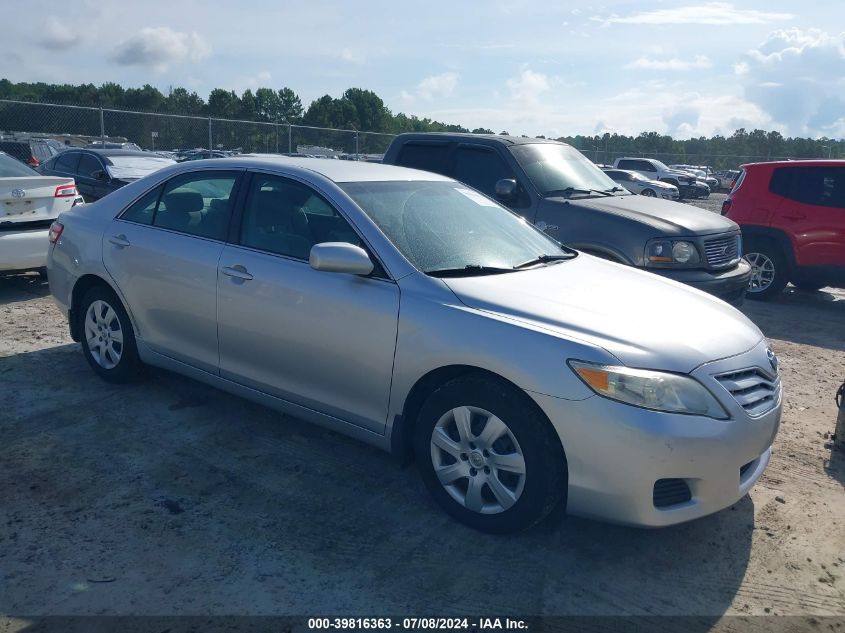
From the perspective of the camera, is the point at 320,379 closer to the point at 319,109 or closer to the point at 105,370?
A: the point at 105,370

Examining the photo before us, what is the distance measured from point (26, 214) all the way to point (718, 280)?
6941 millimetres

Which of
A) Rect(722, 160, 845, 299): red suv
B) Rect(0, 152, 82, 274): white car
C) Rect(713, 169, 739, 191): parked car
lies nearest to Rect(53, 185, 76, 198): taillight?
Rect(0, 152, 82, 274): white car

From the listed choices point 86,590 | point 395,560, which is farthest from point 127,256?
point 395,560

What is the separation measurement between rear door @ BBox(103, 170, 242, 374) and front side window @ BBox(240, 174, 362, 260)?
190 mm

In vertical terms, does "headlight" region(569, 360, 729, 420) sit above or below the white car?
above

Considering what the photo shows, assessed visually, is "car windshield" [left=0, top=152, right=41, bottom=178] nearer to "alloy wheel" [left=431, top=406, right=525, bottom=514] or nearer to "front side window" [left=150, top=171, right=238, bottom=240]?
"front side window" [left=150, top=171, right=238, bottom=240]

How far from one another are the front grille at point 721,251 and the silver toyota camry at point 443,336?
2859 mm

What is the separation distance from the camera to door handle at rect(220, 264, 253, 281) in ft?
13.5

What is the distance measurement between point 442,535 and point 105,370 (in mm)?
2970

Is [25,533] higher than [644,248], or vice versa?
[644,248]

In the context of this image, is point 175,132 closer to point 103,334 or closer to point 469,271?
point 103,334

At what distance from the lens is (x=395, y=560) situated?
10.5ft

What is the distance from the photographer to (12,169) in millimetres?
7820

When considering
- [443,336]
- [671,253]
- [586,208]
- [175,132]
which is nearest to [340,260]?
[443,336]
